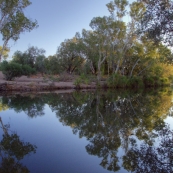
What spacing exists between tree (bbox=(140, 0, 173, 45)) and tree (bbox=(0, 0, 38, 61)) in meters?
11.9

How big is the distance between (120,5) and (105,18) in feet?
10.4

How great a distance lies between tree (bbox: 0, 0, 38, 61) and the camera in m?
16.6

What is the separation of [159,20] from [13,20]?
13.4m

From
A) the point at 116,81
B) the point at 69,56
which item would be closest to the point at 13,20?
the point at 116,81

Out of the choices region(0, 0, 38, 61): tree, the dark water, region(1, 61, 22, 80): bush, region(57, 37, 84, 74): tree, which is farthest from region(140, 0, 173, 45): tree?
region(57, 37, 84, 74): tree

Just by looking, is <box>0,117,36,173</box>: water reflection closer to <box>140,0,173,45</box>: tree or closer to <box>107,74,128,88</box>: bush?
<box>140,0,173,45</box>: tree

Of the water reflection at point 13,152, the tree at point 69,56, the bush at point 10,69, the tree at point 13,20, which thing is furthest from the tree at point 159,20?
the tree at point 69,56

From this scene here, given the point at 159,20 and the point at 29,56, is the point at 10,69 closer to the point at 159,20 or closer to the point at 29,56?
the point at 29,56

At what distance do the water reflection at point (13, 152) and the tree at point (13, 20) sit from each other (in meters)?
13.5

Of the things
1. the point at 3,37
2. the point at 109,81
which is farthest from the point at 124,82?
the point at 3,37

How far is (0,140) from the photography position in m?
5.40

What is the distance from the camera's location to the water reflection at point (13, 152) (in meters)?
3.66

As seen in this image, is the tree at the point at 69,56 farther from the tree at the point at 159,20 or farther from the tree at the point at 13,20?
the tree at the point at 159,20

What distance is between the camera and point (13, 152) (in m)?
4.47
